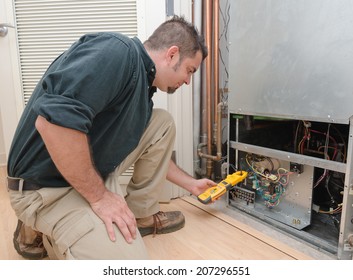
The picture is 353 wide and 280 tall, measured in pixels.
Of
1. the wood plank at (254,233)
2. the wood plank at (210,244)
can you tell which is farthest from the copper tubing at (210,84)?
the wood plank at (210,244)

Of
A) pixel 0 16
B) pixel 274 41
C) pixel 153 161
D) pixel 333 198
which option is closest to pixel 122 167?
pixel 153 161

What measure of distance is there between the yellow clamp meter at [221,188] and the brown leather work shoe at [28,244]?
0.62 m

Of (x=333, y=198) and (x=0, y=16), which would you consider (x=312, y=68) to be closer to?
(x=333, y=198)

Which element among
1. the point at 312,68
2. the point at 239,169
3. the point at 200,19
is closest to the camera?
the point at 312,68

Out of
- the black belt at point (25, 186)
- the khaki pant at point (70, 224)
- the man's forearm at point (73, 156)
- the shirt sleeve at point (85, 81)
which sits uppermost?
the shirt sleeve at point (85, 81)

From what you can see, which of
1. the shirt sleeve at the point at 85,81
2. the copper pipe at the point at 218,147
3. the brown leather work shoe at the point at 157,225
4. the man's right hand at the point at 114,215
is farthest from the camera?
the copper pipe at the point at 218,147

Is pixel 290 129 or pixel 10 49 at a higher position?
pixel 10 49

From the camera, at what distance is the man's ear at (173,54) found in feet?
3.02

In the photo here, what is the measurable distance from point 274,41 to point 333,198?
2.19 ft

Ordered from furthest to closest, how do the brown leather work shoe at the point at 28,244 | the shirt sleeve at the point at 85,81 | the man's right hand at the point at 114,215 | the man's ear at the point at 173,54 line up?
the brown leather work shoe at the point at 28,244, the man's ear at the point at 173,54, the man's right hand at the point at 114,215, the shirt sleeve at the point at 85,81

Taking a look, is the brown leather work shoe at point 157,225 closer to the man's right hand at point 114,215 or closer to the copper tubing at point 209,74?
the man's right hand at point 114,215

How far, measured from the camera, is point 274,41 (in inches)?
44.5

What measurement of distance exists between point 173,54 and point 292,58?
44cm

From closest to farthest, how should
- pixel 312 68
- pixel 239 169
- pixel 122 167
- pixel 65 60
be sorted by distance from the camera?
pixel 65 60
pixel 312 68
pixel 122 167
pixel 239 169
